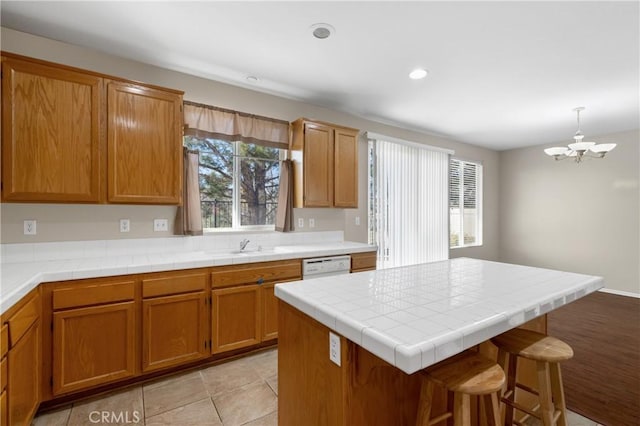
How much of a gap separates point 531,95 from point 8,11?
4.84 metres

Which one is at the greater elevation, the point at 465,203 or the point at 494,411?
the point at 465,203

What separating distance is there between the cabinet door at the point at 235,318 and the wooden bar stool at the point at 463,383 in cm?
179

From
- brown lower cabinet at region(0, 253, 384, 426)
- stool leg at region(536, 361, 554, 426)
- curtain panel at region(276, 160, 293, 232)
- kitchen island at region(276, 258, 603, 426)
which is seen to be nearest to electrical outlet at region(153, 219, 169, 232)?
brown lower cabinet at region(0, 253, 384, 426)

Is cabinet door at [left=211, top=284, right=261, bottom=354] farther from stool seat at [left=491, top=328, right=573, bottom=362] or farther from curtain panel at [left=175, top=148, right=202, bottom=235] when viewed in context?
stool seat at [left=491, top=328, right=573, bottom=362]

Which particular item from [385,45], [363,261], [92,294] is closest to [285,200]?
[363,261]

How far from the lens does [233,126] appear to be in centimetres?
311

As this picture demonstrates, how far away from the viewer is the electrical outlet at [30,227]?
7.44ft

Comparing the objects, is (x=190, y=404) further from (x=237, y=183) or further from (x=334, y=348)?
(x=237, y=183)

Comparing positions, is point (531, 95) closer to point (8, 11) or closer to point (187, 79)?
point (187, 79)

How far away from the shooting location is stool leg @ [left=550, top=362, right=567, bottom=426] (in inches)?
58.2

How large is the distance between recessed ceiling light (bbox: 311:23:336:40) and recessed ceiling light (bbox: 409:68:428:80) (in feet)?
3.44

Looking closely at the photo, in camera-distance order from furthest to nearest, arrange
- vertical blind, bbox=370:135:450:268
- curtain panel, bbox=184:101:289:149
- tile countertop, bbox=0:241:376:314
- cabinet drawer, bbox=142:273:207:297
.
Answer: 1. vertical blind, bbox=370:135:450:268
2. curtain panel, bbox=184:101:289:149
3. cabinet drawer, bbox=142:273:207:297
4. tile countertop, bbox=0:241:376:314

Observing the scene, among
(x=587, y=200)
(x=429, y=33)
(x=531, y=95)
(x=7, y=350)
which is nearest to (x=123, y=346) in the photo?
(x=7, y=350)

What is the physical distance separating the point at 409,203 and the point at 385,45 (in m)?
2.79
